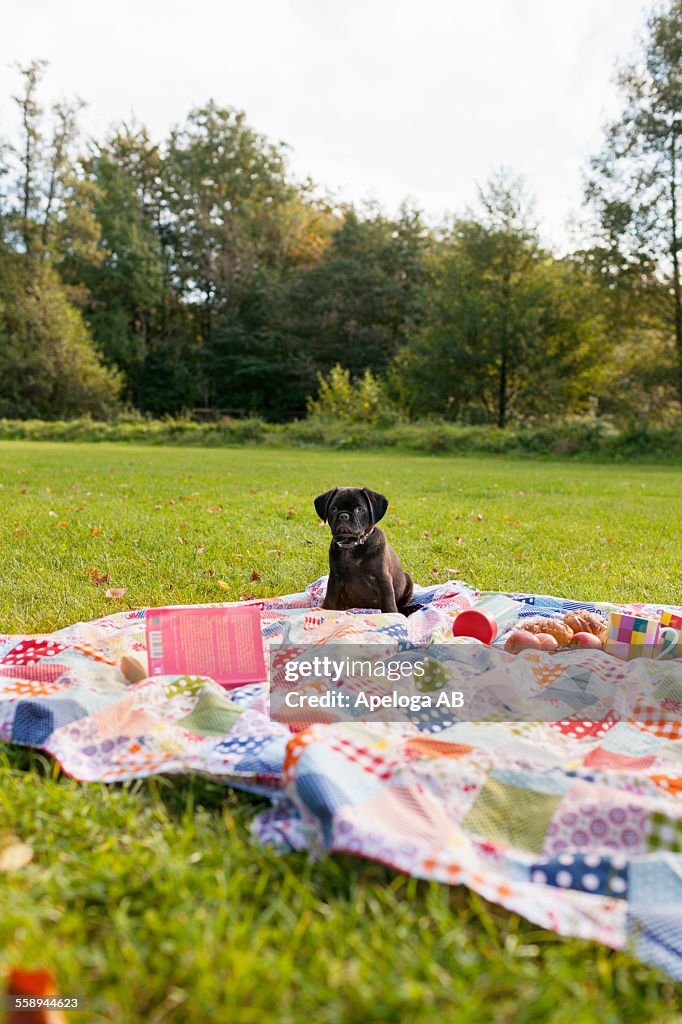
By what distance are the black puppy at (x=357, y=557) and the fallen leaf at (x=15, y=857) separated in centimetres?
257

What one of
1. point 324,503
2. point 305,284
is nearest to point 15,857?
point 324,503

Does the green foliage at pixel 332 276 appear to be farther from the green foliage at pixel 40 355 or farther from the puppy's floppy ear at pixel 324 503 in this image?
the puppy's floppy ear at pixel 324 503

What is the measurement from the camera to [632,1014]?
139 centimetres

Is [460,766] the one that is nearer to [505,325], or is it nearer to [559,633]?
[559,633]

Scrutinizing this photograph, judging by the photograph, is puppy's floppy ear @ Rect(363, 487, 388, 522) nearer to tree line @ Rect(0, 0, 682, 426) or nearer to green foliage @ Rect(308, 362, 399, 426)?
green foliage @ Rect(308, 362, 399, 426)

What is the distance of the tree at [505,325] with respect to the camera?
24656 mm

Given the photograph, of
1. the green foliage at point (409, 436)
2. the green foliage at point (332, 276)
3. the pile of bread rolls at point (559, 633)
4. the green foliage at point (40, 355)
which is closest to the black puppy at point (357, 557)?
the pile of bread rolls at point (559, 633)

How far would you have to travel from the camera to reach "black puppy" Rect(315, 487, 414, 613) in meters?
4.11

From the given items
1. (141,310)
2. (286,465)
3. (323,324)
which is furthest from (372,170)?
(286,465)

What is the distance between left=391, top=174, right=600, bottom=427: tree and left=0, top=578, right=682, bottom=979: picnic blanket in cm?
2308

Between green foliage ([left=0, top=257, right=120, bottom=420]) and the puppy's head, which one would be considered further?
green foliage ([left=0, top=257, right=120, bottom=420])

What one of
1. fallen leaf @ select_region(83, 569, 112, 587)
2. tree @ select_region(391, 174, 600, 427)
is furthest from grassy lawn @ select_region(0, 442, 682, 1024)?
tree @ select_region(391, 174, 600, 427)

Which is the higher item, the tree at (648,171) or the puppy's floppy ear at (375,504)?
the tree at (648,171)

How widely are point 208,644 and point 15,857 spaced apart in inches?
52.7
